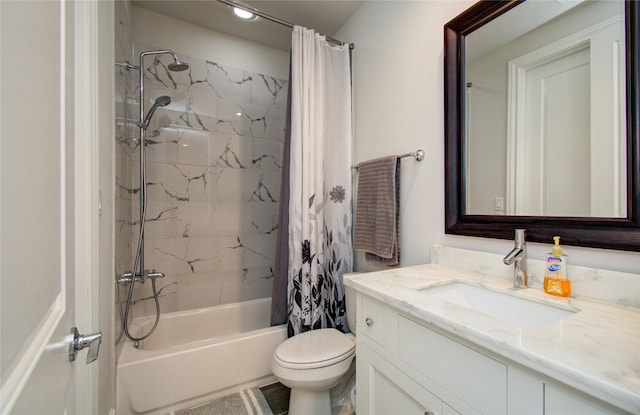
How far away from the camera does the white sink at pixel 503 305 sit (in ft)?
2.78

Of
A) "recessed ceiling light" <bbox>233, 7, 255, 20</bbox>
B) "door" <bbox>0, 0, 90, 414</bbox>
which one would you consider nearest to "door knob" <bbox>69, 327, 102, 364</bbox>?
"door" <bbox>0, 0, 90, 414</bbox>

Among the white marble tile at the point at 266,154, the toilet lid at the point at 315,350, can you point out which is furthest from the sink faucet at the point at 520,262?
the white marble tile at the point at 266,154

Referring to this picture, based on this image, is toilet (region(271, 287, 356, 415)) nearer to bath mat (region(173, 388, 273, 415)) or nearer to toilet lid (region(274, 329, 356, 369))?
toilet lid (region(274, 329, 356, 369))

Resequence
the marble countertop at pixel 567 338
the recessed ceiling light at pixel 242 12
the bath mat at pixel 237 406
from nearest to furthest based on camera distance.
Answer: the marble countertop at pixel 567 338
the bath mat at pixel 237 406
the recessed ceiling light at pixel 242 12

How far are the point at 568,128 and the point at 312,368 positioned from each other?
55.1 inches

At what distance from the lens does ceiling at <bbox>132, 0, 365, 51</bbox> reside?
1.91m

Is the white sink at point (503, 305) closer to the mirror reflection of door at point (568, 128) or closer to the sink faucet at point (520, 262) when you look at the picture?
→ the sink faucet at point (520, 262)

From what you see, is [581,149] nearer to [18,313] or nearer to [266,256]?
[18,313]

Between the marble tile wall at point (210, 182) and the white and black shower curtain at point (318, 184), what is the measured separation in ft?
2.42

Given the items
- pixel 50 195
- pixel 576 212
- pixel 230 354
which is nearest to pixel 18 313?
pixel 50 195

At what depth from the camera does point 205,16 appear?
6.73ft

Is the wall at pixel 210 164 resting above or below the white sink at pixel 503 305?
above

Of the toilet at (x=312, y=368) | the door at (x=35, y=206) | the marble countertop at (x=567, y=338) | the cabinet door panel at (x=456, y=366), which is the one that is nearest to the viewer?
the door at (x=35, y=206)

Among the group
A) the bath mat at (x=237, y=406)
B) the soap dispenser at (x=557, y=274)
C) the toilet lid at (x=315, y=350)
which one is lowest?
the bath mat at (x=237, y=406)
